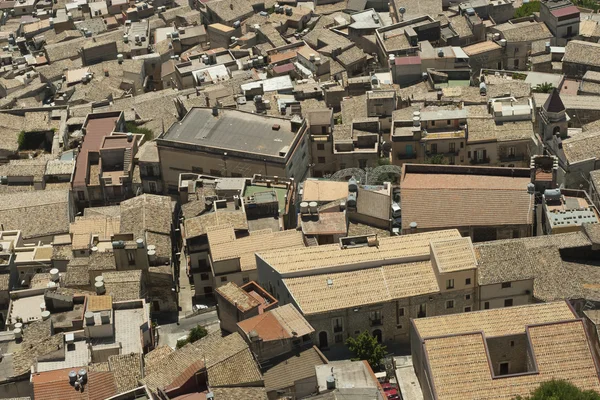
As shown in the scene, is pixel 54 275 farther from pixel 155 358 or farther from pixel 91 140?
pixel 91 140

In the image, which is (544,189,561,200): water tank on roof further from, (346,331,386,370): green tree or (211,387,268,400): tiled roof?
(211,387,268,400): tiled roof

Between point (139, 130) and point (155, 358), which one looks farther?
point (139, 130)

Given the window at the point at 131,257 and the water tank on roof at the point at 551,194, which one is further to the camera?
the water tank on roof at the point at 551,194

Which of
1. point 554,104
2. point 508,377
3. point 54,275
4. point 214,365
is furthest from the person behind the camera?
point 554,104

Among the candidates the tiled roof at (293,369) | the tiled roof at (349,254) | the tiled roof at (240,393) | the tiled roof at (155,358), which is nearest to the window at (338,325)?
the tiled roof at (293,369)

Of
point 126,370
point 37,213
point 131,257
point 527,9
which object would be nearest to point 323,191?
point 131,257

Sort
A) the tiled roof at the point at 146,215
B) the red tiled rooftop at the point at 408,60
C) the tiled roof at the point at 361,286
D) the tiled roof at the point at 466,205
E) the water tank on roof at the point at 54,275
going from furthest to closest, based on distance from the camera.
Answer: the red tiled rooftop at the point at 408,60
the tiled roof at the point at 146,215
the water tank on roof at the point at 54,275
the tiled roof at the point at 466,205
the tiled roof at the point at 361,286

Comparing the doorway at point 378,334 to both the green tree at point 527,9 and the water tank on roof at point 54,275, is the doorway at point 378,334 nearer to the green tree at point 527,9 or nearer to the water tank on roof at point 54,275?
the water tank on roof at point 54,275
